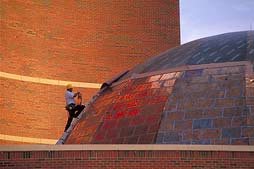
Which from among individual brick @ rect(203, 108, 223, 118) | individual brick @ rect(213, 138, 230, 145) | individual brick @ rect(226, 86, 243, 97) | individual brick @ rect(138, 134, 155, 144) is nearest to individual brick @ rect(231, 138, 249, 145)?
individual brick @ rect(213, 138, 230, 145)

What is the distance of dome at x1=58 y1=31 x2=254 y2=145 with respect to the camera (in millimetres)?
21094

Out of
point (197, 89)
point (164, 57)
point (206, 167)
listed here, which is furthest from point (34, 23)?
point (206, 167)

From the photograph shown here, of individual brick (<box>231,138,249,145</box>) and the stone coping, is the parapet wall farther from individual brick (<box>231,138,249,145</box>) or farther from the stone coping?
individual brick (<box>231,138,249,145</box>)

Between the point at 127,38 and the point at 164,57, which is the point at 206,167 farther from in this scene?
the point at 127,38

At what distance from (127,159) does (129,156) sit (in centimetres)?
8

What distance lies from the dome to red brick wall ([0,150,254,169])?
3.66ft

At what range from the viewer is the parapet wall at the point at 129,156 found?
768 inches

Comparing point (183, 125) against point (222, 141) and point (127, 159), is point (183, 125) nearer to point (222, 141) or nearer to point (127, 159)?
point (222, 141)

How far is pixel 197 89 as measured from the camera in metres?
22.3

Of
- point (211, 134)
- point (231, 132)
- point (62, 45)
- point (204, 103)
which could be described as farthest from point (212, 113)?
point (62, 45)

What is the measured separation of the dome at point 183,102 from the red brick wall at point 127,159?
43.9 inches

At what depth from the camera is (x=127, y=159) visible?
64.5 feet

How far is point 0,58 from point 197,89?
20247mm

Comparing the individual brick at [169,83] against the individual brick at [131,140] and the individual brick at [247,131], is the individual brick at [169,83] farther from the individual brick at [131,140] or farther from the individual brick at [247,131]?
the individual brick at [247,131]
